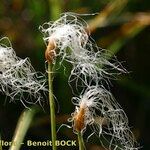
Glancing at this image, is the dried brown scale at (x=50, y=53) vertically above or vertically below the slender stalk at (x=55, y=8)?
below

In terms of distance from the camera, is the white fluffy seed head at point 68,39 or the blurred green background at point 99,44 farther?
the blurred green background at point 99,44

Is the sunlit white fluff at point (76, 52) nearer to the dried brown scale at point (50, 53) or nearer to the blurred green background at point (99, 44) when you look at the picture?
the dried brown scale at point (50, 53)

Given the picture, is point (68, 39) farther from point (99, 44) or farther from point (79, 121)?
point (99, 44)

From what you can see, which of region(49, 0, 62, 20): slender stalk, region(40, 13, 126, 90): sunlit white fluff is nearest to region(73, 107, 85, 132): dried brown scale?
region(40, 13, 126, 90): sunlit white fluff

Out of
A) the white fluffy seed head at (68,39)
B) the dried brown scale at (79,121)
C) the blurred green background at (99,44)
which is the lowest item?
the dried brown scale at (79,121)

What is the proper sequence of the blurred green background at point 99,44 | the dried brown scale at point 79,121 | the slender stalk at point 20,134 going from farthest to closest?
the blurred green background at point 99,44
the slender stalk at point 20,134
the dried brown scale at point 79,121

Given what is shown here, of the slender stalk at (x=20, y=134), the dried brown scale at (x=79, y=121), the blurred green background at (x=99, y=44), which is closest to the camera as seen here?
the dried brown scale at (x=79, y=121)

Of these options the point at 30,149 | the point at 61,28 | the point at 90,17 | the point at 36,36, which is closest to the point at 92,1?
the point at 90,17

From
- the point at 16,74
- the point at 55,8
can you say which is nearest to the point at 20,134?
the point at 16,74

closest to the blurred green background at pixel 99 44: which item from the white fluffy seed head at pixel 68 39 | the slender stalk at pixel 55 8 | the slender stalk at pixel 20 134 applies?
the slender stalk at pixel 55 8
